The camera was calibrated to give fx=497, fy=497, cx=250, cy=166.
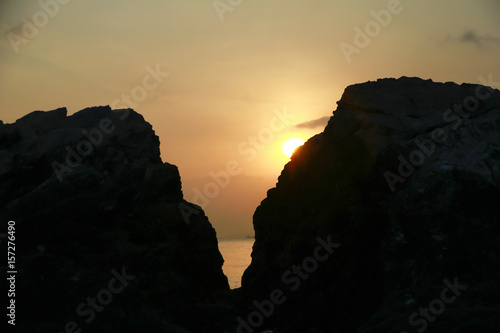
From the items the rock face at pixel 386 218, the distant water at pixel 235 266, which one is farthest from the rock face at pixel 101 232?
the distant water at pixel 235 266

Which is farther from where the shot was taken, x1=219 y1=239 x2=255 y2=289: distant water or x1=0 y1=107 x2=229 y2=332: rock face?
x1=219 y1=239 x2=255 y2=289: distant water

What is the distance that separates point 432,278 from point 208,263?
975 cm

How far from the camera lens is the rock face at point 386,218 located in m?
14.2

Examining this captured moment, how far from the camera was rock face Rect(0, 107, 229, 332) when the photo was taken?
17.5m

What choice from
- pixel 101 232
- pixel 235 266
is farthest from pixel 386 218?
pixel 235 266

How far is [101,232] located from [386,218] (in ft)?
36.2

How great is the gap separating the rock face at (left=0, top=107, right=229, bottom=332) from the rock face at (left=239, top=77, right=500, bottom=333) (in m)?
2.75

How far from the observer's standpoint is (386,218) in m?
16.7

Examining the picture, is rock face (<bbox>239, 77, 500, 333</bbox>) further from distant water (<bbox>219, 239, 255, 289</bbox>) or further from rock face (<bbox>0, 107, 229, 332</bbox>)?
distant water (<bbox>219, 239, 255, 289</bbox>)

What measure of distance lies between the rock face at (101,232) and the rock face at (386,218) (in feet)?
9.03

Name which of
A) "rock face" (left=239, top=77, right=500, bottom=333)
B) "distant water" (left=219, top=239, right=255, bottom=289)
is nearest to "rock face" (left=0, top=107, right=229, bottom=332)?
"rock face" (left=239, top=77, right=500, bottom=333)

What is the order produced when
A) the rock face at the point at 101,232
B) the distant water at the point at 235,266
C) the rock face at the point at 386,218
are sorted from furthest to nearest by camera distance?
the distant water at the point at 235,266
the rock face at the point at 101,232
the rock face at the point at 386,218

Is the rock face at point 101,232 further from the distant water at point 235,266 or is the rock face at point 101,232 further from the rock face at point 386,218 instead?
the distant water at point 235,266

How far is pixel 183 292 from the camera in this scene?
19516 millimetres
